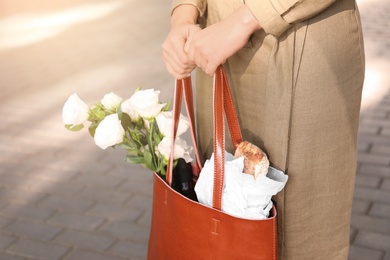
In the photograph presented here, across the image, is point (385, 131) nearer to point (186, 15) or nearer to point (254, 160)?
point (186, 15)

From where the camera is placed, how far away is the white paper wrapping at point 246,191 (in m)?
1.72

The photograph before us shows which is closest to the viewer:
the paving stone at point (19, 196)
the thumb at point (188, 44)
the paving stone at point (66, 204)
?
the thumb at point (188, 44)

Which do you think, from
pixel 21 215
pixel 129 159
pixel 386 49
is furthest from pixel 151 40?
pixel 129 159

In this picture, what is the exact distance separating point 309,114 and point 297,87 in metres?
0.08

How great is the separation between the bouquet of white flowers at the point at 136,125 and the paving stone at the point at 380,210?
1.81 metres

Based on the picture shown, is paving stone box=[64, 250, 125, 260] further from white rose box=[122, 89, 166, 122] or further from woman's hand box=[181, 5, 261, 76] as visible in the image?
woman's hand box=[181, 5, 261, 76]

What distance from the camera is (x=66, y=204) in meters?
3.82

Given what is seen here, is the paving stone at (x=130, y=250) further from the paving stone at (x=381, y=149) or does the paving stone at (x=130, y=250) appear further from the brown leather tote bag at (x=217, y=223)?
the paving stone at (x=381, y=149)

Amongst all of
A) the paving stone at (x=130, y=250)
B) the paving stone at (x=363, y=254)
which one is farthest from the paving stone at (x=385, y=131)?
the paving stone at (x=130, y=250)

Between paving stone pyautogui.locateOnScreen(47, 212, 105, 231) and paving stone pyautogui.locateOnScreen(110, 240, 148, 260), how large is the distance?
0.24 m

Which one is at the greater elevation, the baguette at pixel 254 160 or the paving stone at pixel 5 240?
the baguette at pixel 254 160

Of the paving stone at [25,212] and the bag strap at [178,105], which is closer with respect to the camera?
the bag strap at [178,105]

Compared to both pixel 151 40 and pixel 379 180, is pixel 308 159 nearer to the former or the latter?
pixel 379 180

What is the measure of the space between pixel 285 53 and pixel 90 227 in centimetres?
210
